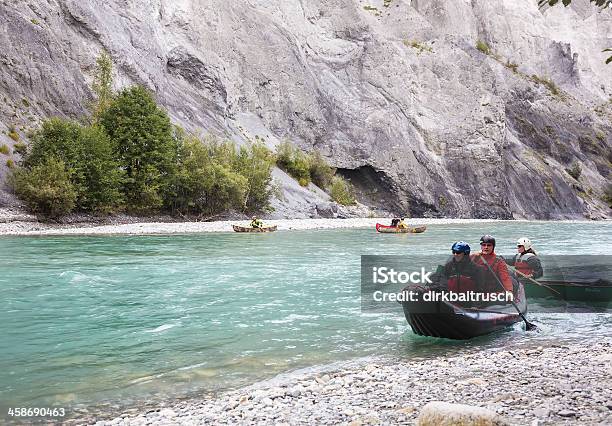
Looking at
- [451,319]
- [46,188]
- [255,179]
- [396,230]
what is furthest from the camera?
[255,179]

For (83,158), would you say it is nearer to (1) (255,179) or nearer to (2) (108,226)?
(2) (108,226)

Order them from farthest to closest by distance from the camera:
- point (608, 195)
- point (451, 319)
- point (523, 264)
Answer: point (608, 195) → point (523, 264) → point (451, 319)

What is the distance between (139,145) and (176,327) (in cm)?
3780

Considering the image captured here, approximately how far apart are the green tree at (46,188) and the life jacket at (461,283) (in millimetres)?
33380

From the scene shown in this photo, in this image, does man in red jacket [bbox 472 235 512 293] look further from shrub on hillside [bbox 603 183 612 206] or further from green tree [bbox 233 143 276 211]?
shrub on hillside [bbox 603 183 612 206]

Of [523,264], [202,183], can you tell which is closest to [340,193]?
[202,183]

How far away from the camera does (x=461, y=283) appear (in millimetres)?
12281

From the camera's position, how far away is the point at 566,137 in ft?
371

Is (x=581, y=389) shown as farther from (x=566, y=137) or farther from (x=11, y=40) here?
(x=566, y=137)

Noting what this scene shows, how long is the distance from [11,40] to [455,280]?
53.4 metres

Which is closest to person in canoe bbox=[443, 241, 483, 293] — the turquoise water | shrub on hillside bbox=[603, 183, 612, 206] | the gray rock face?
the turquoise water

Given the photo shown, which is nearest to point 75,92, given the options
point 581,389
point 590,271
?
point 590,271

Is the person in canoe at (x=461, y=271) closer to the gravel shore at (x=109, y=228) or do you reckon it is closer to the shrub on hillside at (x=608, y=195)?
the gravel shore at (x=109, y=228)

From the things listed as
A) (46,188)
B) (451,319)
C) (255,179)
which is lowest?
(451,319)
